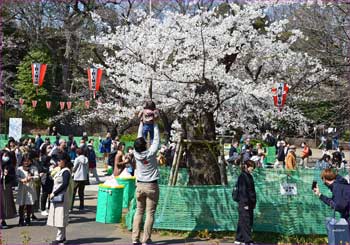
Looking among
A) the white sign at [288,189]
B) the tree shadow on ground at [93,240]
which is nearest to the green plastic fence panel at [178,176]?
the tree shadow on ground at [93,240]

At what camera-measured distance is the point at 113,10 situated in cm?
2759

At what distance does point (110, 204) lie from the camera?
9.09 metres

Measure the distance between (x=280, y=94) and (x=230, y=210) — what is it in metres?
6.34

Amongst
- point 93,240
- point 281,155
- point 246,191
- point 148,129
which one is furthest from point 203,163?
point 281,155

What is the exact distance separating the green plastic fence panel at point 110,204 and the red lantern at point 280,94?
5.94 meters

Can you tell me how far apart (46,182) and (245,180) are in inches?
180

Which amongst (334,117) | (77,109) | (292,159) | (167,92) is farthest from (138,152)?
(77,109)

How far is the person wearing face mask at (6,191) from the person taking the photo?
29.0 feet

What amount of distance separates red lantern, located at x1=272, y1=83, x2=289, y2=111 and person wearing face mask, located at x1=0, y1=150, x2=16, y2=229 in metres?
7.41

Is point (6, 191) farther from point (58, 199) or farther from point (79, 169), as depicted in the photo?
point (58, 199)

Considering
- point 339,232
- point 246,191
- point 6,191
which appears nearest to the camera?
point 339,232

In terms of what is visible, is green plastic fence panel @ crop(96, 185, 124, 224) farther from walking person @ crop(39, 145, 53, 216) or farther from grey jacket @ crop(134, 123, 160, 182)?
grey jacket @ crop(134, 123, 160, 182)

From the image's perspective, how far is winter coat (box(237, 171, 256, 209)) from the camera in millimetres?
7402

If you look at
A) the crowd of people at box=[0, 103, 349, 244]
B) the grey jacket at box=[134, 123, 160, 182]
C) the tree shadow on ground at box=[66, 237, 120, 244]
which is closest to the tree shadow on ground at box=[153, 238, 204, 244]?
the crowd of people at box=[0, 103, 349, 244]
